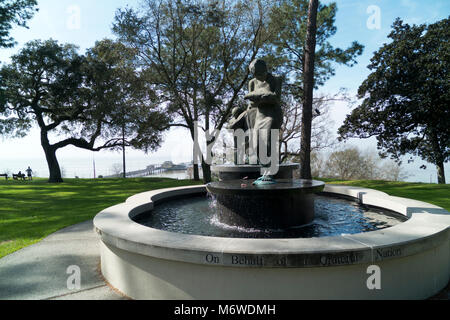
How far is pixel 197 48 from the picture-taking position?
→ 64.1ft

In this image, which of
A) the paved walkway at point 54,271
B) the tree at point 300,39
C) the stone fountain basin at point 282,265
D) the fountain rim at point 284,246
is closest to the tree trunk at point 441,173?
the tree at point 300,39

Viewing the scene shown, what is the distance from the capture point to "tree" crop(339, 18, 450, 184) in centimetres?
1856

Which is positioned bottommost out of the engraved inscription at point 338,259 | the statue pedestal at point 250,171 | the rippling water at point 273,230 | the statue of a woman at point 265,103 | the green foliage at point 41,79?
the rippling water at point 273,230

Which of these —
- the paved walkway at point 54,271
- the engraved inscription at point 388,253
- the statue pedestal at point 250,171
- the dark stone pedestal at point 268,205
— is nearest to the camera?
the engraved inscription at point 388,253

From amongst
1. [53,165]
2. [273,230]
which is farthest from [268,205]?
[53,165]

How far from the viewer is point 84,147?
2625 cm

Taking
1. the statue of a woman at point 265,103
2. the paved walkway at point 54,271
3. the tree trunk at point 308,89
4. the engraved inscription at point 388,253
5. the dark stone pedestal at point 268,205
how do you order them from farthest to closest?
the tree trunk at point 308,89
the statue of a woman at point 265,103
the dark stone pedestal at point 268,205
the paved walkway at point 54,271
the engraved inscription at point 388,253

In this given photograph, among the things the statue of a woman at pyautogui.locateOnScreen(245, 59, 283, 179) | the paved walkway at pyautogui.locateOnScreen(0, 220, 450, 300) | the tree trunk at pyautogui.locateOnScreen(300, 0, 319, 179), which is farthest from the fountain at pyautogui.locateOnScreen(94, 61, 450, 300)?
the tree trunk at pyautogui.locateOnScreen(300, 0, 319, 179)

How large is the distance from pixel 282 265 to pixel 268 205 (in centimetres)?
229

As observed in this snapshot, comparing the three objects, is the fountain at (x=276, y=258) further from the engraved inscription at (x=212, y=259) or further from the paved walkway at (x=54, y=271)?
the paved walkway at (x=54, y=271)

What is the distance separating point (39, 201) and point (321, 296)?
44.4 ft

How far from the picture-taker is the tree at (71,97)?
2158 cm

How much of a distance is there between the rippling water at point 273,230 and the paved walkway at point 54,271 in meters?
1.43
